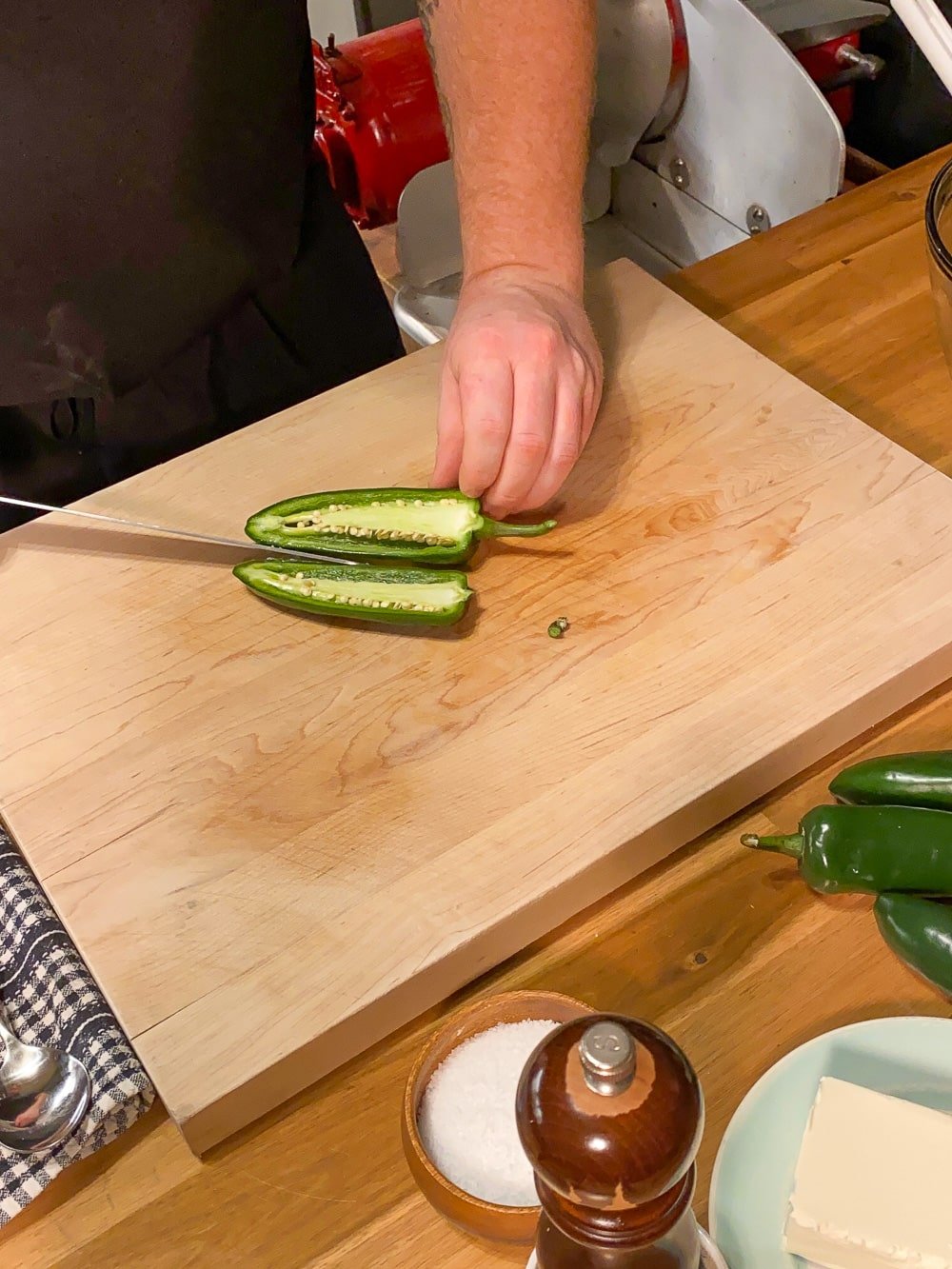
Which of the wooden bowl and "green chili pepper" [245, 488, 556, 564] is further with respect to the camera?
"green chili pepper" [245, 488, 556, 564]

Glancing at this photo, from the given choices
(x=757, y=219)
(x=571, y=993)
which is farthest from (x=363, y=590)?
(x=757, y=219)

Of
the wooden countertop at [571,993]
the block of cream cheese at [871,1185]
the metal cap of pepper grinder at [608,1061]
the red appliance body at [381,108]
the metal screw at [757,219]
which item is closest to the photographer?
the metal cap of pepper grinder at [608,1061]

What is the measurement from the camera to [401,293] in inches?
77.5

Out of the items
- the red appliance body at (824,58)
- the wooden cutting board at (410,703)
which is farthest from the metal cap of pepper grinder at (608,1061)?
the red appliance body at (824,58)

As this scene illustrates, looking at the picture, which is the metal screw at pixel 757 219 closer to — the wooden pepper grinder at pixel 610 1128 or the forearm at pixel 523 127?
the forearm at pixel 523 127

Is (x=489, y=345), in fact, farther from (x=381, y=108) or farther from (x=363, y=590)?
(x=381, y=108)

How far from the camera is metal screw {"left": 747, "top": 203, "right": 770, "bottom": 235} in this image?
1877 millimetres

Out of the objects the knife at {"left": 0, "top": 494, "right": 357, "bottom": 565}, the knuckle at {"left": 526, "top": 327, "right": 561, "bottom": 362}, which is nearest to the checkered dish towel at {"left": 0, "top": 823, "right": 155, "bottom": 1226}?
the knife at {"left": 0, "top": 494, "right": 357, "bottom": 565}

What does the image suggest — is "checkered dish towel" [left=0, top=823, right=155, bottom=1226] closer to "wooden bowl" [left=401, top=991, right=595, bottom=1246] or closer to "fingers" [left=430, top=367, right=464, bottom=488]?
"wooden bowl" [left=401, top=991, right=595, bottom=1246]

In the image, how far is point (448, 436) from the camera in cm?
119

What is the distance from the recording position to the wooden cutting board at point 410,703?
0.91 meters

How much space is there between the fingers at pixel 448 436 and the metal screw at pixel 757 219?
91cm

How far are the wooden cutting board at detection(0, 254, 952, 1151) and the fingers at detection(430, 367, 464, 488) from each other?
→ 70 mm

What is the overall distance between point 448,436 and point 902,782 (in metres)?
0.56
